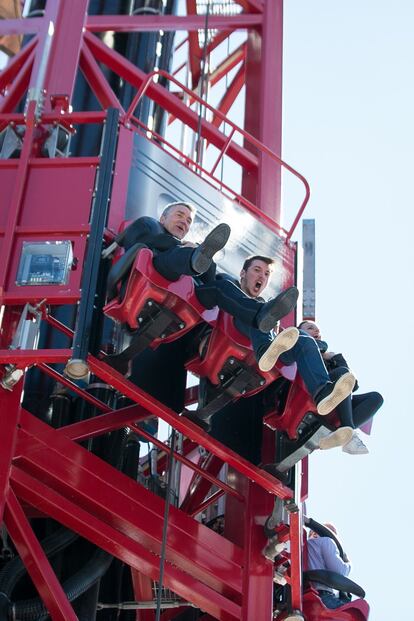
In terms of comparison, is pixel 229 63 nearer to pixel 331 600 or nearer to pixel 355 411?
pixel 355 411

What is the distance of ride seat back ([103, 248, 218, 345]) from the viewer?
31.7 feet

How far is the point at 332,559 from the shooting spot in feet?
40.1

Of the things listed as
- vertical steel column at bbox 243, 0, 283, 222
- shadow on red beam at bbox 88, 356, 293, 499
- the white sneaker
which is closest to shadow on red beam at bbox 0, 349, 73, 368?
shadow on red beam at bbox 88, 356, 293, 499

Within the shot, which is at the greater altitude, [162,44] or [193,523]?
[162,44]

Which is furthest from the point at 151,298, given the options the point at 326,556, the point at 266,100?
the point at 266,100

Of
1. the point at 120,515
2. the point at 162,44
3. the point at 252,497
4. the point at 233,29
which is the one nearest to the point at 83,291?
the point at 120,515

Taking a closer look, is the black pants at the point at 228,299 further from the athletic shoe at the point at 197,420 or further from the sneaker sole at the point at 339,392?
the athletic shoe at the point at 197,420

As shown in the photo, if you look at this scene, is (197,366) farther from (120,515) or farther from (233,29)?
(233,29)

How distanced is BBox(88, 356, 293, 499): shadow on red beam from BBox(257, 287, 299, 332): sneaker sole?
1.32 meters

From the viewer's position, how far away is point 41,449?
10.5 m

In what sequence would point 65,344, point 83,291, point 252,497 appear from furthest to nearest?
point 65,344, point 252,497, point 83,291

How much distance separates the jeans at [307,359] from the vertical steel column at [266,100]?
3.59 meters

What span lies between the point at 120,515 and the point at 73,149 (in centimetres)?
611

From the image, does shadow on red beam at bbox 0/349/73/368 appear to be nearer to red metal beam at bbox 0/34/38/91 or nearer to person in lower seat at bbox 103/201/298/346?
person in lower seat at bbox 103/201/298/346
